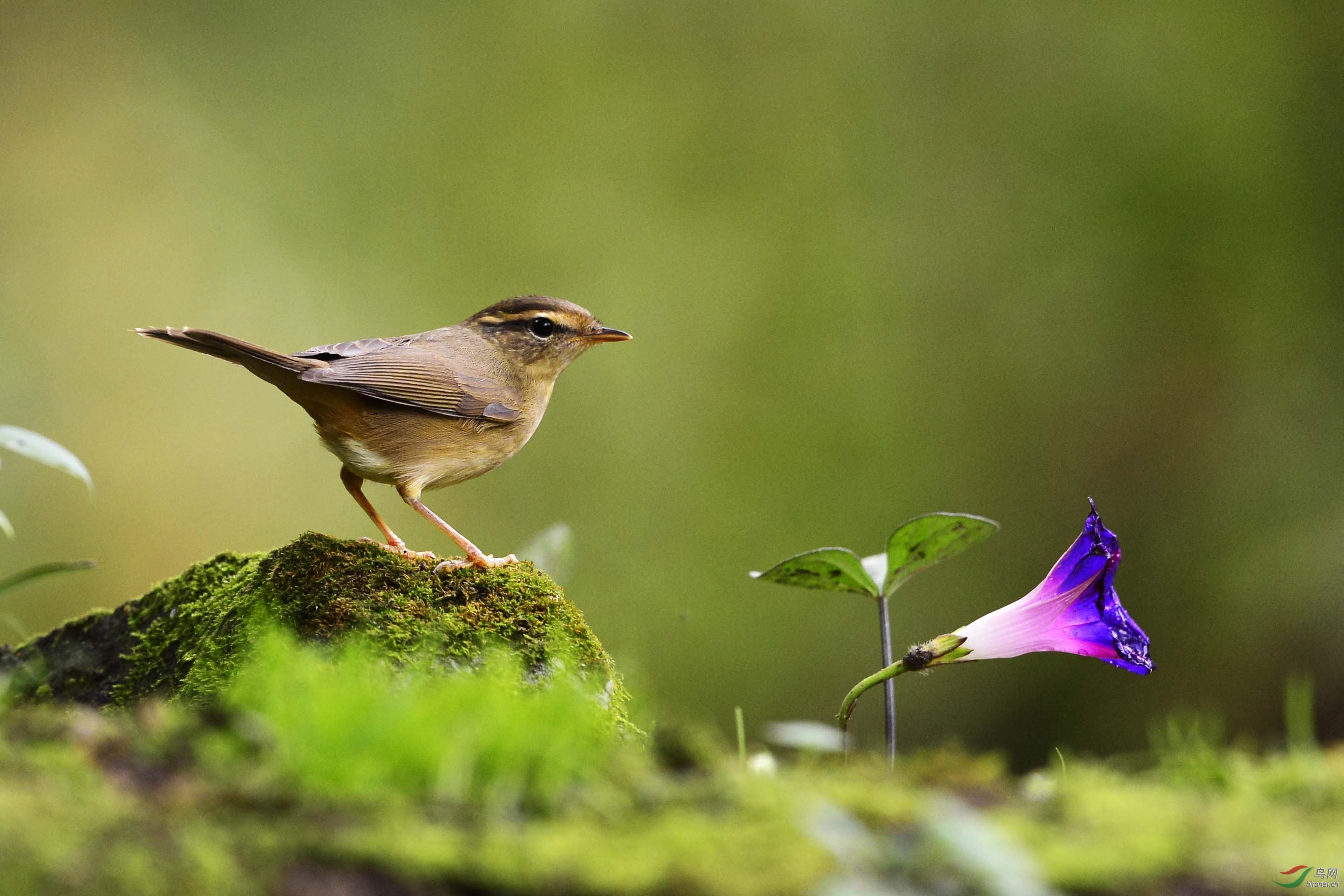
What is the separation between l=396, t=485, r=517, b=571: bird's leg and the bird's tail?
2.42 ft

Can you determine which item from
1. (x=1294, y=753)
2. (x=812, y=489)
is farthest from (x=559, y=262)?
(x=1294, y=753)

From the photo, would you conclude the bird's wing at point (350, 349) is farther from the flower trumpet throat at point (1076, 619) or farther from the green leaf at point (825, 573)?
the flower trumpet throat at point (1076, 619)

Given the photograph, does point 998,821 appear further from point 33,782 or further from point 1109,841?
point 33,782

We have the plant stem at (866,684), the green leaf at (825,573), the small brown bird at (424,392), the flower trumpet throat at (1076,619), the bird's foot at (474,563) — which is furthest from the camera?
the small brown bird at (424,392)

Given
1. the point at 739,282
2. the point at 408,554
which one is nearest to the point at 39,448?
the point at 408,554

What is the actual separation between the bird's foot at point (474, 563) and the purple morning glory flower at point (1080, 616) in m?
1.84

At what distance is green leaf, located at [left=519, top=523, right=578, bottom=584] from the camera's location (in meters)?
4.36

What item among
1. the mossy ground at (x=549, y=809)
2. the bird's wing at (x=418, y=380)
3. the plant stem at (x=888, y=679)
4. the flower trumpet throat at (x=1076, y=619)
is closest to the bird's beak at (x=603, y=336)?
the bird's wing at (x=418, y=380)

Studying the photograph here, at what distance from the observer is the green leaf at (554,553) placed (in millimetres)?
4359

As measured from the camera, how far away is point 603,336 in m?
5.64

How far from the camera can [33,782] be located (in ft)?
5.91

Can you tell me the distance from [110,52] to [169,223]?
1.74 metres

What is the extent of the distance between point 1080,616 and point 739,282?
8255 mm

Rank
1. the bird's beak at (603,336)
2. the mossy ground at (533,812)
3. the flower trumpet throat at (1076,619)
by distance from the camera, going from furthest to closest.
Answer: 1. the bird's beak at (603,336)
2. the flower trumpet throat at (1076,619)
3. the mossy ground at (533,812)
